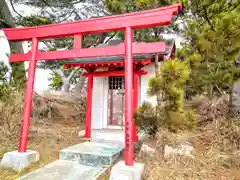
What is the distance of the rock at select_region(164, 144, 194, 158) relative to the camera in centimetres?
400

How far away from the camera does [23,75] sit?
7.43 meters

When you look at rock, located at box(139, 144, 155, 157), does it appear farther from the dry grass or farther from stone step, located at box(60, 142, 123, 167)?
the dry grass

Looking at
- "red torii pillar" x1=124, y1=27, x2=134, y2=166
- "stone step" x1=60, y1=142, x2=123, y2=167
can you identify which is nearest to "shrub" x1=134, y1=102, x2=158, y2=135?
"red torii pillar" x1=124, y1=27, x2=134, y2=166

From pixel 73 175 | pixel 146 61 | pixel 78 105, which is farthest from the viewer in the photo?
pixel 78 105

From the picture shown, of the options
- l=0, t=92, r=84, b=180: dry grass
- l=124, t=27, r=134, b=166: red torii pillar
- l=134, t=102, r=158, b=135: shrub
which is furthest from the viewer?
l=0, t=92, r=84, b=180: dry grass

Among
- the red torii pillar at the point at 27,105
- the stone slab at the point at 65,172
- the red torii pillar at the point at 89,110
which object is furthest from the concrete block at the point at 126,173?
the red torii pillar at the point at 89,110

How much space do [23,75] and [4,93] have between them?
1246mm

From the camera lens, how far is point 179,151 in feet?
13.4

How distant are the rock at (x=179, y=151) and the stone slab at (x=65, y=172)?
1287 millimetres

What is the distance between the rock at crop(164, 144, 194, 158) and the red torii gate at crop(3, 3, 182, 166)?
0.90m

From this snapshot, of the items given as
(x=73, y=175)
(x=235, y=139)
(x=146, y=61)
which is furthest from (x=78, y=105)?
(x=235, y=139)

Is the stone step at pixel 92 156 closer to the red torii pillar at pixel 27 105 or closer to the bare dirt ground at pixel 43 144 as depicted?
the bare dirt ground at pixel 43 144

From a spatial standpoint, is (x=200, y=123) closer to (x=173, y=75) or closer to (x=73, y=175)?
(x=173, y=75)

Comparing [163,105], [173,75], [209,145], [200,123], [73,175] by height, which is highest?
[173,75]
